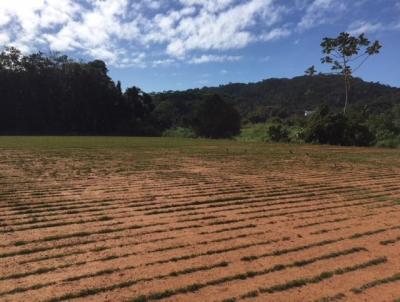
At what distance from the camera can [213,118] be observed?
56812 millimetres

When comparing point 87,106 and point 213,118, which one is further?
point 87,106

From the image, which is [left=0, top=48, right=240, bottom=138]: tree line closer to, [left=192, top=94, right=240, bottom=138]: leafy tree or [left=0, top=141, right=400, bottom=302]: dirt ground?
A: [left=192, top=94, right=240, bottom=138]: leafy tree

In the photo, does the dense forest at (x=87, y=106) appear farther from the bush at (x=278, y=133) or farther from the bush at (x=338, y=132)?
the bush at (x=338, y=132)

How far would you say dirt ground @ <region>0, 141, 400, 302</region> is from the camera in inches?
161

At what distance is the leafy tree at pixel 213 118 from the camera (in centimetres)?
5659

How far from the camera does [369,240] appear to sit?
18.7 feet

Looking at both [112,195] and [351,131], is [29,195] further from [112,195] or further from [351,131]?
[351,131]

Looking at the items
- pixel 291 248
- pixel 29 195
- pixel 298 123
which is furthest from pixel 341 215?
pixel 298 123

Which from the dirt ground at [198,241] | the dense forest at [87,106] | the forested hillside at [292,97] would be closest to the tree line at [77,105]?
the dense forest at [87,106]

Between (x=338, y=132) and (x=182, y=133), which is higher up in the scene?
(x=338, y=132)

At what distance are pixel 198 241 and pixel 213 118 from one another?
51601 mm

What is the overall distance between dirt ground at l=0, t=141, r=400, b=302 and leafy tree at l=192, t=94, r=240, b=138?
46.1 metres

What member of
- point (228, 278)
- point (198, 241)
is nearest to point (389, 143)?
point (198, 241)

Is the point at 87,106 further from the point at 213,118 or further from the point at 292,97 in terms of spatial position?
the point at 292,97
